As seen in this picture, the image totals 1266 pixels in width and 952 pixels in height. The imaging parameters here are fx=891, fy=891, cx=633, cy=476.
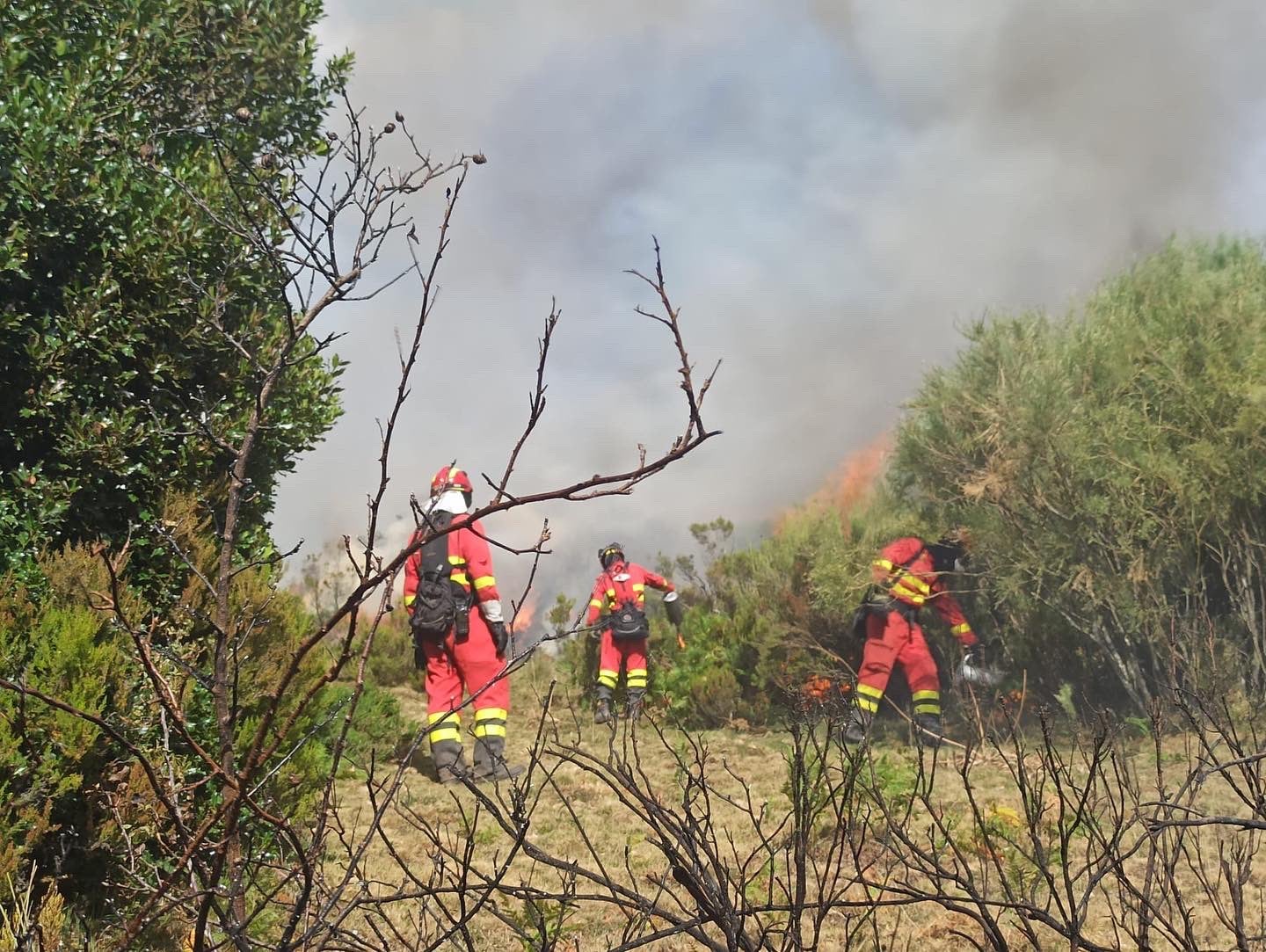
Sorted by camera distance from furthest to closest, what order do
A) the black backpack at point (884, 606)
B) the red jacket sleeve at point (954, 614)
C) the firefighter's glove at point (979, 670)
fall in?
the firefighter's glove at point (979, 670) < the red jacket sleeve at point (954, 614) < the black backpack at point (884, 606)

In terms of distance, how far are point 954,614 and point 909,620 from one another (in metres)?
0.55

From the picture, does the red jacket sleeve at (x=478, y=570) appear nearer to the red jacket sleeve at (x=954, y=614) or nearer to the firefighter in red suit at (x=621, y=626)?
the firefighter in red suit at (x=621, y=626)

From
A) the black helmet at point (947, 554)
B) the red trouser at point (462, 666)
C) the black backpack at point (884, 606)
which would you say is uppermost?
the black helmet at point (947, 554)

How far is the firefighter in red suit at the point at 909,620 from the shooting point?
26.4 feet

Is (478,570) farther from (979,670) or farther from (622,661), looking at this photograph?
(979,670)

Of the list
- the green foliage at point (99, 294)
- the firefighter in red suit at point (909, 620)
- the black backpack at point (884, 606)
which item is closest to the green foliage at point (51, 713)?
the green foliage at point (99, 294)

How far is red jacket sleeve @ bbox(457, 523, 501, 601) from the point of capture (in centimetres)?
696

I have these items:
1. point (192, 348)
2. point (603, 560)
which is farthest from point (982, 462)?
point (192, 348)

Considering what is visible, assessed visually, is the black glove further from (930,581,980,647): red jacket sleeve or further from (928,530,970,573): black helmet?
(928,530,970,573): black helmet

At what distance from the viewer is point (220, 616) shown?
152 centimetres

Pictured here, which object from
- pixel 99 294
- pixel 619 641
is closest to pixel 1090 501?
pixel 619 641

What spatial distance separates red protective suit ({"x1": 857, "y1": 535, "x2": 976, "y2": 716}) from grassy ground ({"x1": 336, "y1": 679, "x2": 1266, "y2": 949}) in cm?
60

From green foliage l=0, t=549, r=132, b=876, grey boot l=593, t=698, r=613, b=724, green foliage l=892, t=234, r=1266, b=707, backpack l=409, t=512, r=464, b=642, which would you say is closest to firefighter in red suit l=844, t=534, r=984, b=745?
green foliage l=892, t=234, r=1266, b=707

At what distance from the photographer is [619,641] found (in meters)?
9.16
